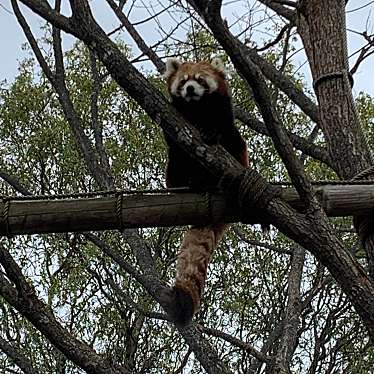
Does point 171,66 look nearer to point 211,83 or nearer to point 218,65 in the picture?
point 218,65

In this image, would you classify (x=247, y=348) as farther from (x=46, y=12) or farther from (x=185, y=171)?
(x=46, y=12)

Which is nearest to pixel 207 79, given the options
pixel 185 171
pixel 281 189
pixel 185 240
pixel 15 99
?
pixel 185 171

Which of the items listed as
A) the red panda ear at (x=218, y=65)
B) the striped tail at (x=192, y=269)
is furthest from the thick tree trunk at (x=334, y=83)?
the red panda ear at (x=218, y=65)

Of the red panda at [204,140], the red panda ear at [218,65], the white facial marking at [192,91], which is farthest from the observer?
the red panda ear at [218,65]

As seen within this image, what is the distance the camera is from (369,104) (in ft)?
28.2

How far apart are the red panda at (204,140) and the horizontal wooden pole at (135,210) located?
4.5 inches

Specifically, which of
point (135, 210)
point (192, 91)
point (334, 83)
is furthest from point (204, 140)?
point (192, 91)

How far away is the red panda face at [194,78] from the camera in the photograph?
4551mm

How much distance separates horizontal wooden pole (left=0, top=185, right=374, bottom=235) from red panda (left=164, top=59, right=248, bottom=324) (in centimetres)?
11

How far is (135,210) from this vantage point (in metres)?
3.03

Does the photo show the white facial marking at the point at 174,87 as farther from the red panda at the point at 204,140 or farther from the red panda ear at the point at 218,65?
the red panda ear at the point at 218,65

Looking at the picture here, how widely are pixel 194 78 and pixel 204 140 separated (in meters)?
1.78

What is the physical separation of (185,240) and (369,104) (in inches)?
210

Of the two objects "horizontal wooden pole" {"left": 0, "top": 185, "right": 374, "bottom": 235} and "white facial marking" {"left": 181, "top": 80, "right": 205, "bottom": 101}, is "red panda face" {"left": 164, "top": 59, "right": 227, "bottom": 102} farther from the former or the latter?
"horizontal wooden pole" {"left": 0, "top": 185, "right": 374, "bottom": 235}
